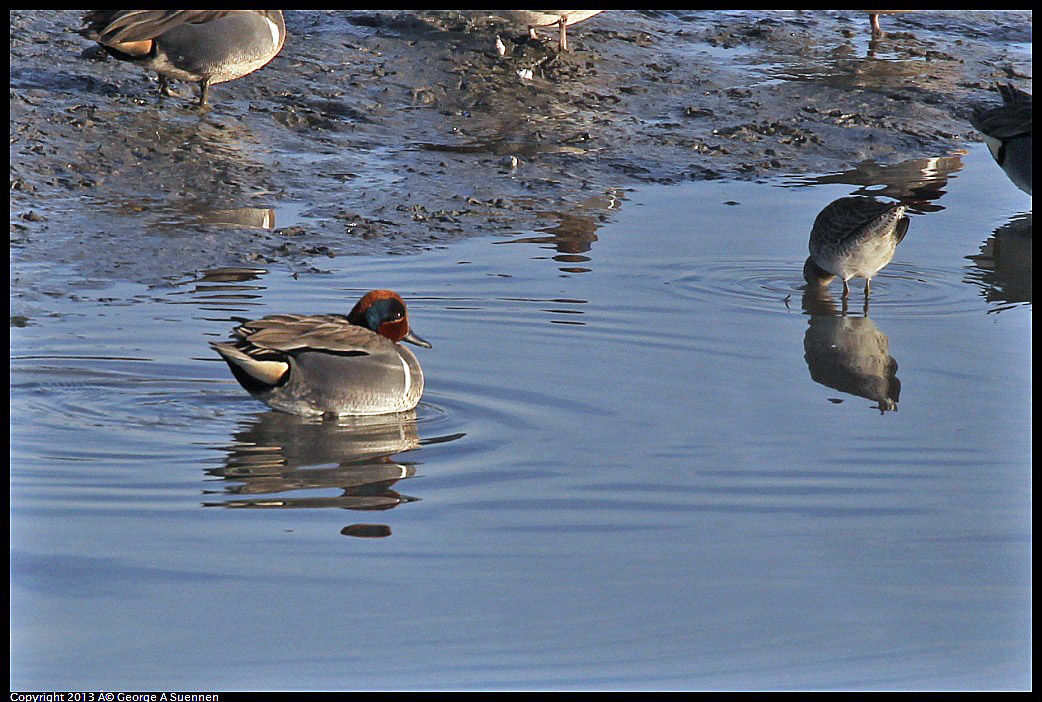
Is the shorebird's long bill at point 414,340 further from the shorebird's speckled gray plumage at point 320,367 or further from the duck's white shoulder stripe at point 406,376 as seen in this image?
the duck's white shoulder stripe at point 406,376

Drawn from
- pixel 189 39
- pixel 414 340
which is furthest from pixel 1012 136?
pixel 189 39

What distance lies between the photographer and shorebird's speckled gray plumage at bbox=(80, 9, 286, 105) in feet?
36.4

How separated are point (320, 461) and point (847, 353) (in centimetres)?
290

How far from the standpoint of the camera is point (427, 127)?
12.0m

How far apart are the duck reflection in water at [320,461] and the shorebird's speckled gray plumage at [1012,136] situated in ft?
19.1

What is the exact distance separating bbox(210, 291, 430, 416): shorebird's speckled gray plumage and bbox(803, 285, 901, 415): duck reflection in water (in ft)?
6.44

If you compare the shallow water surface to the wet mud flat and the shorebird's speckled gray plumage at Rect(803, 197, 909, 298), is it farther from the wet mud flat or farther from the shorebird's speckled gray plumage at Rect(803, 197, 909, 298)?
the wet mud flat

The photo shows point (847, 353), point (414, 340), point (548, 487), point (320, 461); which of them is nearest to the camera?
point (548, 487)

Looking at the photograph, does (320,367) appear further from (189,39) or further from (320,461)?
(189,39)

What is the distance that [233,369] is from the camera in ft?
21.0

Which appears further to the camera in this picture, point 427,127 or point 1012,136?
point 427,127

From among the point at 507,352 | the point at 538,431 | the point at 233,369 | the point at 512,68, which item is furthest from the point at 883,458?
the point at 512,68

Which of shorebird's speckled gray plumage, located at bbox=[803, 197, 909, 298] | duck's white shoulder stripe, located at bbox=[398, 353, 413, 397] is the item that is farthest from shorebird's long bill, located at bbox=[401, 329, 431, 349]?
shorebird's speckled gray plumage, located at bbox=[803, 197, 909, 298]

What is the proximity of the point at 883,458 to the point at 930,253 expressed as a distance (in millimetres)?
3741
